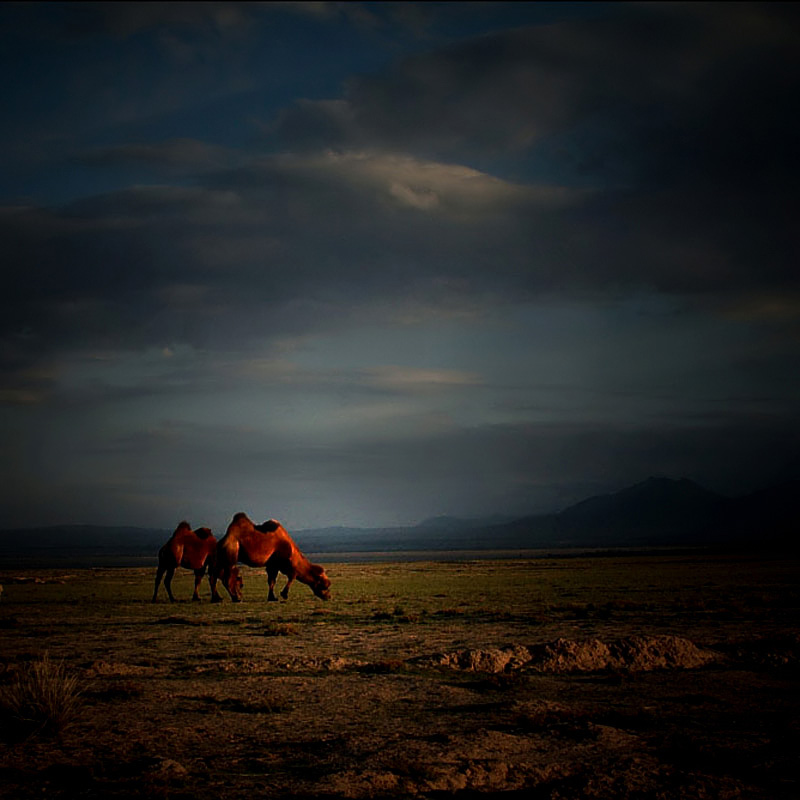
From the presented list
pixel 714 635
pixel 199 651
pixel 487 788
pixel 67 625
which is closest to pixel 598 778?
pixel 487 788

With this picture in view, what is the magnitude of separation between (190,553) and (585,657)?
68.4 feet

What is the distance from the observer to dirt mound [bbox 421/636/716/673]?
14.7 metres

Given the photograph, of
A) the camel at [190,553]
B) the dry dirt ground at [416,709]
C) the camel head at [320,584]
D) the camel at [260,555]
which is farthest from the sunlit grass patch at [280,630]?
the camel head at [320,584]


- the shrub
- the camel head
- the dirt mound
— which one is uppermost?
the shrub

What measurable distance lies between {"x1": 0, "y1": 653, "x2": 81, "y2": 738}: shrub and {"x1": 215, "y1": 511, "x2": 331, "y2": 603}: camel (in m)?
19.5

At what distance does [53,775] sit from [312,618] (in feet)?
55.1

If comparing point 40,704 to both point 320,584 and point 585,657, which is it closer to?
point 585,657

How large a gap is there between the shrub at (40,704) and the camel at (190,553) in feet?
67.7

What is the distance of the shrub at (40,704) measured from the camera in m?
10.2

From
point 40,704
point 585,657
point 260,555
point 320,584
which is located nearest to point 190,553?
point 260,555

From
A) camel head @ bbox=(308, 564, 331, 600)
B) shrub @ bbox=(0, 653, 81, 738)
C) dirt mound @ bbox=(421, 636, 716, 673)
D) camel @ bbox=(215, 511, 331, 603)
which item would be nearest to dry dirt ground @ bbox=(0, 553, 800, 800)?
dirt mound @ bbox=(421, 636, 716, 673)

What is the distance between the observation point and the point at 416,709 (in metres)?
11.4

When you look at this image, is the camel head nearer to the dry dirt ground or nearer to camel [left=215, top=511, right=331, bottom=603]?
camel [left=215, top=511, right=331, bottom=603]

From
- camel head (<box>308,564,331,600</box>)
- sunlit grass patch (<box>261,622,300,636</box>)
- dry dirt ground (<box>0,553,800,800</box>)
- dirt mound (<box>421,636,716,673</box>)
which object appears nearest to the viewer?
dry dirt ground (<box>0,553,800,800</box>)
